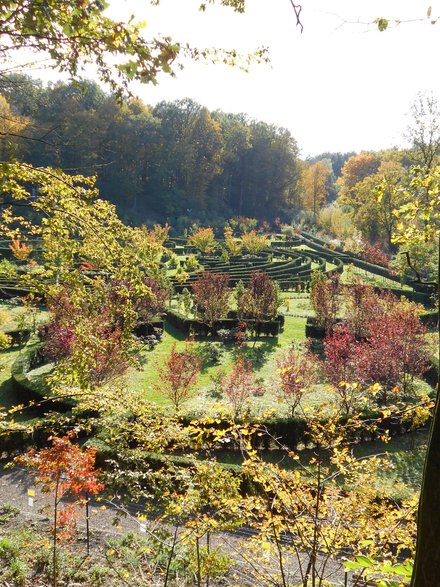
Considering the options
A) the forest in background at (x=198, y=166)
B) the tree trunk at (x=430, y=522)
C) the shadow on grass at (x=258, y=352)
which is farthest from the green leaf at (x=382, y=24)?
the forest in background at (x=198, y=166)

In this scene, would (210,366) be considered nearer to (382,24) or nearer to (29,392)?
(29,392)

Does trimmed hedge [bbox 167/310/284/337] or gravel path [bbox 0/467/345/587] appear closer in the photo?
gravel path [bbox 0/467/345/587]

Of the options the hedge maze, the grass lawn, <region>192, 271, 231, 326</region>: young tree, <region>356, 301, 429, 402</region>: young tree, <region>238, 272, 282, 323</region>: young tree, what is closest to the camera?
<region>356, 301, 429, 402</region>: young tree

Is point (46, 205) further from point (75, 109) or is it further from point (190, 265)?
point (75, 109)

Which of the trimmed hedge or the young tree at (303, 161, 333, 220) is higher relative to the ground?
the young tree at (303, 161, 333, 220)

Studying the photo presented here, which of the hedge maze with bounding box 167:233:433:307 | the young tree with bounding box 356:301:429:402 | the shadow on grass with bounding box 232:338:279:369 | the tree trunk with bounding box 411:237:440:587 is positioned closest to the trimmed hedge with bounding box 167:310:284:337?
the shadow on grass with bounding box 232:338:279:369

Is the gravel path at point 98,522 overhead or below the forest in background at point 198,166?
below

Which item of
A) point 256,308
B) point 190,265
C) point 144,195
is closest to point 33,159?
point 144,195

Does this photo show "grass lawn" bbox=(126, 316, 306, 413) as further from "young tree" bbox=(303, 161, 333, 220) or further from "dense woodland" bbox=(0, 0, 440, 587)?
"young tree" bbox=(303, 161, 333, 220)

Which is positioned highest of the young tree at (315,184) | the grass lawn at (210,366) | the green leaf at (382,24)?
the young tree at (315,184)

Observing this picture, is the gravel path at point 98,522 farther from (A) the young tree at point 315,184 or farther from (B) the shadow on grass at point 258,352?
(A) the young tree at point 315,184

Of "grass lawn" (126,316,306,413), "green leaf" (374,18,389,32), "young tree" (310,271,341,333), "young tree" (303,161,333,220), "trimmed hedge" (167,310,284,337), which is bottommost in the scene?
"grass lawn" (126,316,306,413)

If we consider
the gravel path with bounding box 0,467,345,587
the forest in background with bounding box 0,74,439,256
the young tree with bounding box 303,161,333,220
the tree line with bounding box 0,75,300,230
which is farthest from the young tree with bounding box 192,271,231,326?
the young tree with bounding box 303,161,333,220

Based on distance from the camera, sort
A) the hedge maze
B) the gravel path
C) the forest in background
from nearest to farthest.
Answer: the gravel path, the hedge maze, the forest in background
